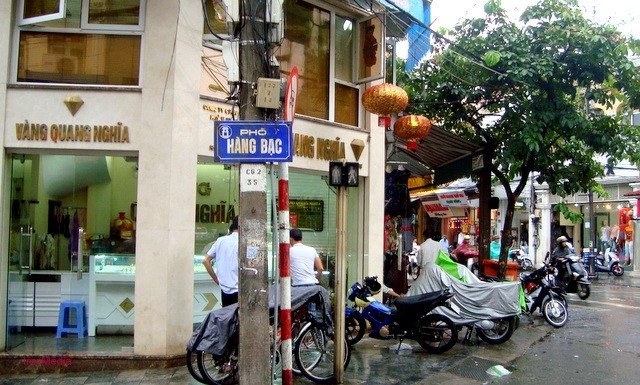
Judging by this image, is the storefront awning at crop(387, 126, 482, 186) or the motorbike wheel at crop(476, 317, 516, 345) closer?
the motorbike wheel at crop(476, 317, 516, 345)

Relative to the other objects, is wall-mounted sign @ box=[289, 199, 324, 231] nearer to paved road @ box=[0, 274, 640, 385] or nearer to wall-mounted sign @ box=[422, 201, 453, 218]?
paved road @ box=[0, 274, 640, 385]

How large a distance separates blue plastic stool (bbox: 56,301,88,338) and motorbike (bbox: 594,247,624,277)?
65.6 ft

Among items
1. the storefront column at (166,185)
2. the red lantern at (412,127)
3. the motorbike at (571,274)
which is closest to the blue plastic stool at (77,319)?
the storefront column at (166,185)

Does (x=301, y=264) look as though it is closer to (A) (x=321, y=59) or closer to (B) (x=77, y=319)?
(B) (x=77, y=319)

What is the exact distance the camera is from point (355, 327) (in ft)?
29.7

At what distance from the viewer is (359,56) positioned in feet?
33.7

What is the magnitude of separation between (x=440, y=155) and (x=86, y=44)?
322 inches

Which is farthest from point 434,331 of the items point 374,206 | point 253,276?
point 253,276

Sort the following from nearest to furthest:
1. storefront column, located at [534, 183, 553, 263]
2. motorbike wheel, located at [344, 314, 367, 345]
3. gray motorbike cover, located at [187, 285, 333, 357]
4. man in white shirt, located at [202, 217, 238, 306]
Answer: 1. gray motorbike cover, located at [187, 285, 333, 357]
2. man in white shirt, located at [202, 217, 238, 306]
3. motorbike wheel, located at [344, 314, 367, 345]
4. storefront column, located at [534, 183, 553, 263]

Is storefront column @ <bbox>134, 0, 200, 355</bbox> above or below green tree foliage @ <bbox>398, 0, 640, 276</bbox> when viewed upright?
below

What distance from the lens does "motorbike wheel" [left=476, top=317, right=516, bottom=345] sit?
9.59m

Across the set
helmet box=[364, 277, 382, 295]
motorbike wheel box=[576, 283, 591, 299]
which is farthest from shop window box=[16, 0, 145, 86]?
motorbike wheel box=[576, 283, 591, 299]

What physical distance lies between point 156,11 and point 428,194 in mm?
16930

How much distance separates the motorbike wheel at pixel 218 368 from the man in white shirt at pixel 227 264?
100 cm
